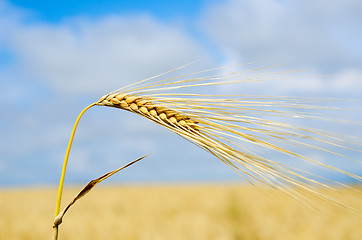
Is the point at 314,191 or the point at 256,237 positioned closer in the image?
the point at 314,191

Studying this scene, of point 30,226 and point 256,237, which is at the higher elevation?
point 30,226

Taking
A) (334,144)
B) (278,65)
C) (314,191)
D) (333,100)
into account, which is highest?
(278,65)

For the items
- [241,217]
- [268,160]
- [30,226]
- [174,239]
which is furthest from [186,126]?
[241,217]

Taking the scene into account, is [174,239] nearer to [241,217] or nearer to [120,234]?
[120,234]

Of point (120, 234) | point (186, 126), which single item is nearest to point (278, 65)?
point (186, 126)

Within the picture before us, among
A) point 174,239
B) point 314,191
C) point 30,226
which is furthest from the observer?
point 30,226

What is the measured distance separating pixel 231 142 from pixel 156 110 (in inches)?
9.4

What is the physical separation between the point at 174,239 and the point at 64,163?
362 cm

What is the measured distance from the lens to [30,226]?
17.4ft

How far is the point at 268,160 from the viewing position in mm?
967

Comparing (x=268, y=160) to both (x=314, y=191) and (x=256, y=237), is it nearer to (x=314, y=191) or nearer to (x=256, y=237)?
(x=314, y=191)

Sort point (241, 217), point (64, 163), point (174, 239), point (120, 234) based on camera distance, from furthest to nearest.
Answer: point (241, 217) → point (120, 234) → point (174, 239) → point (64, 163)

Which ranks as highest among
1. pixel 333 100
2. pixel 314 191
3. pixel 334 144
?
pixel 333 100

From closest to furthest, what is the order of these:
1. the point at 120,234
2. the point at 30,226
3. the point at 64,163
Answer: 1. the point at 64,163
2. the point at 120,234
3. the point at 30,226
